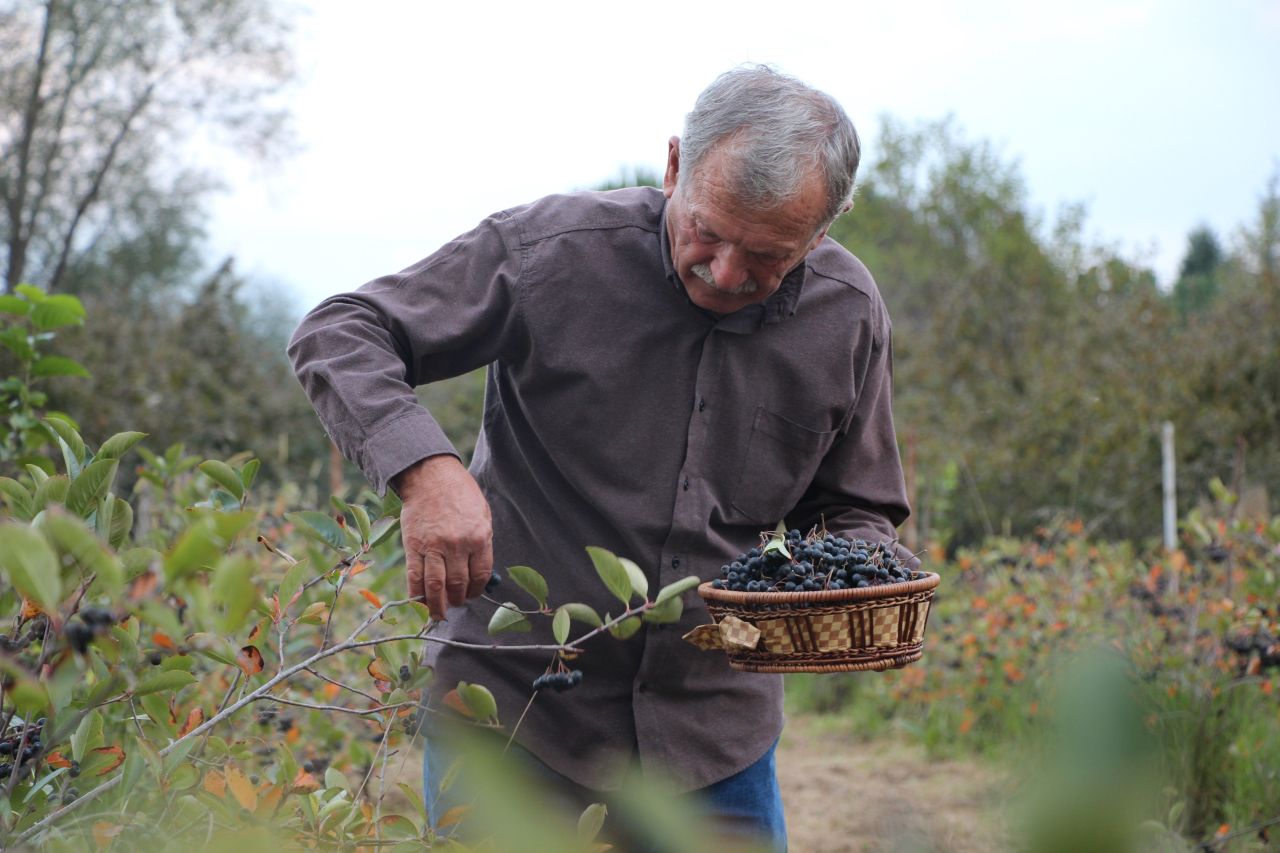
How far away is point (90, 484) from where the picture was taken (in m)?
1.27

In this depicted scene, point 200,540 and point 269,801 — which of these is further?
point 269,801

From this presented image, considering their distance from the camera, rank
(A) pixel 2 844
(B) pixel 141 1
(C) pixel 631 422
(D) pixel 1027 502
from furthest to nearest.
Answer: (B) pixel 141 1
(D) pixel 1027 502
(C) pixel 631 422
(A) pixel 2 844

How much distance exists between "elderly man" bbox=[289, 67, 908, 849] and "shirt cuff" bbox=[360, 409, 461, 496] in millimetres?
254

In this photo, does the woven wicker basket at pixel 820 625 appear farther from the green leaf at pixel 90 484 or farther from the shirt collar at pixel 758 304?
the green leaf at pixel 90 484

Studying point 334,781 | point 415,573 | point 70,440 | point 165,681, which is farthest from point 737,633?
point 70,440

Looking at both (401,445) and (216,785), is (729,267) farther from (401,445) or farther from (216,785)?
(216,785)

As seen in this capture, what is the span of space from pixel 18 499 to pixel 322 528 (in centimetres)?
41

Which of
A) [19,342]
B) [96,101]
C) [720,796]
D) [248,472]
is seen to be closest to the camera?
[248,472]

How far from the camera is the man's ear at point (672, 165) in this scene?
2.14 metres

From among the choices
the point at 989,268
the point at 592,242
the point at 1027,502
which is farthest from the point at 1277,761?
→ the point at 989,268

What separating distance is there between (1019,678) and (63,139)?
19.5m

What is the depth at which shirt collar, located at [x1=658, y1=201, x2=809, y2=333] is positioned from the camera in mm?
2219

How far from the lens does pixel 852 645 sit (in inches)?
70.2

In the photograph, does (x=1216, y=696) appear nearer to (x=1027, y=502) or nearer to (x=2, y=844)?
(x=2, y=844)
